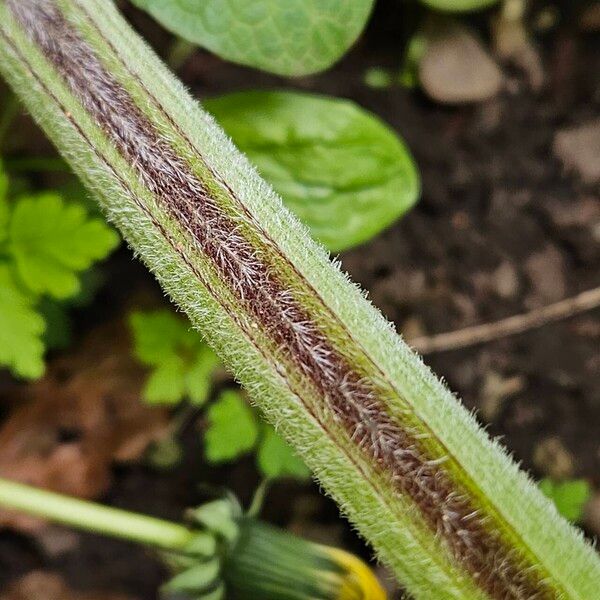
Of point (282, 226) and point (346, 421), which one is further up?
point (282, 226)

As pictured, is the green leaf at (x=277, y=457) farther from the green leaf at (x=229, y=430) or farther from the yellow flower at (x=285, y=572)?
the yellow flower at (x=285, y=572)

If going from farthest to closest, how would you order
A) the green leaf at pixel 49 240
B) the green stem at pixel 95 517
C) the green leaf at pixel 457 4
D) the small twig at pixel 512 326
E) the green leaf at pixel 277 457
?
the small twig at pixel 512 326
the green leaf at pixel 457 4
the green leaf at pixel 277 457
the green leaf at pixel 49 240
the green stem at pixel 95 517

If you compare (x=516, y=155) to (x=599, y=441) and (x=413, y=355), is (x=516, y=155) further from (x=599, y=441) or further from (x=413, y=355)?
(x=413, y=355)

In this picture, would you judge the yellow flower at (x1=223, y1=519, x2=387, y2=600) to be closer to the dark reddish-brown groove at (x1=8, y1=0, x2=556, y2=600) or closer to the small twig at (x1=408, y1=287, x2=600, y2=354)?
the dark reddish-brown groove at (x1=8, y1=0, x2=556, y2=600)

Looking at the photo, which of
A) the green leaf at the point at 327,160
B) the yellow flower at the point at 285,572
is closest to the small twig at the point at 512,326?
the green leaf at the point at 327,160

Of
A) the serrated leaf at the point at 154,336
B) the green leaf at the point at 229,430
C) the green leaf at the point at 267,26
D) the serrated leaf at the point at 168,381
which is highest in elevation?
the green leaf at the point at 267,26

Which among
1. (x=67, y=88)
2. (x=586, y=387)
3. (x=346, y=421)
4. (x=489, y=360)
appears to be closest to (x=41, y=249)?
(x=67, y=88)
